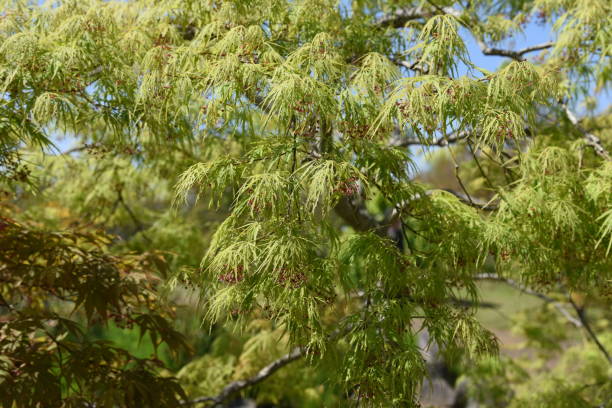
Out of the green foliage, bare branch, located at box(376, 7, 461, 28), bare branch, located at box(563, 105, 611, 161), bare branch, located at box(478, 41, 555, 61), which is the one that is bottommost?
the green foliage

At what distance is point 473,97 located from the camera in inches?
65.1

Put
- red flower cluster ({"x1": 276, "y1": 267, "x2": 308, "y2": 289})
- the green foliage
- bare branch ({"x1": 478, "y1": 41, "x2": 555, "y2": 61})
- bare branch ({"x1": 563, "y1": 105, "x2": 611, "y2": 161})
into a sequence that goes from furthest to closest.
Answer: bare branch ({"x1": 478, "y1": 41, "x2": 555, "y2": 61}) → bare branch ({"x1": 563, "y1": 105, "x2": 611, "y2": 161}) → the green foliage → red flower cluster ({"x1": 276, "y1": 267, "x2": 308, "y2": 289})

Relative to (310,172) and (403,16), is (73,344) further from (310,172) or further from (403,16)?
(403,16)

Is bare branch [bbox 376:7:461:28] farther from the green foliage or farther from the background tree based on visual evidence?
→ the green foliage

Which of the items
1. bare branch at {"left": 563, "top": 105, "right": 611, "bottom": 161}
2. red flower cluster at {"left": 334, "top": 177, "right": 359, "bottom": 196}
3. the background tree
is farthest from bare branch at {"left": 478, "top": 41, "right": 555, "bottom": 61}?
red flower cluster at {"left": 334, "top": 177, "right": 359, "bottom": 196}

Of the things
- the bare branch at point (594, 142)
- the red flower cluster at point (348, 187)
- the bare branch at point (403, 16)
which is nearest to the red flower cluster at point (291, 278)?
the red flower cluster at point (348, 187)

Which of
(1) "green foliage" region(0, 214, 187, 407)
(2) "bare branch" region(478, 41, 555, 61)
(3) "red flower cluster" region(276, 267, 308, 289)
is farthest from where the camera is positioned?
(2) "bare branch" region(478, 41, 555, 61)

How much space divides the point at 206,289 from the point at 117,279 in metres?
0.57

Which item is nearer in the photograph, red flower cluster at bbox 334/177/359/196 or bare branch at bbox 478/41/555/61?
red flower cluster at bbox 334/177/359/196

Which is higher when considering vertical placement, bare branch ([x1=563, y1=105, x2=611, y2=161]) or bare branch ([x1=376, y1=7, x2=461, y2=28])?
bare branch ([x1=376, y1=7, x2=461, y2=28])

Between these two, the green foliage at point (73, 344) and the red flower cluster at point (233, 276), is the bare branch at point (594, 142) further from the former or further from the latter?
the green foliage at point (73, 344)

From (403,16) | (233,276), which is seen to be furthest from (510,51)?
(233,276)

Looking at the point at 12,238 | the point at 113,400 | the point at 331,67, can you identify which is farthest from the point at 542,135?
the point at 12,238

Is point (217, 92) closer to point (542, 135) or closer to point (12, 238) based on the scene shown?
point (12, 238)
